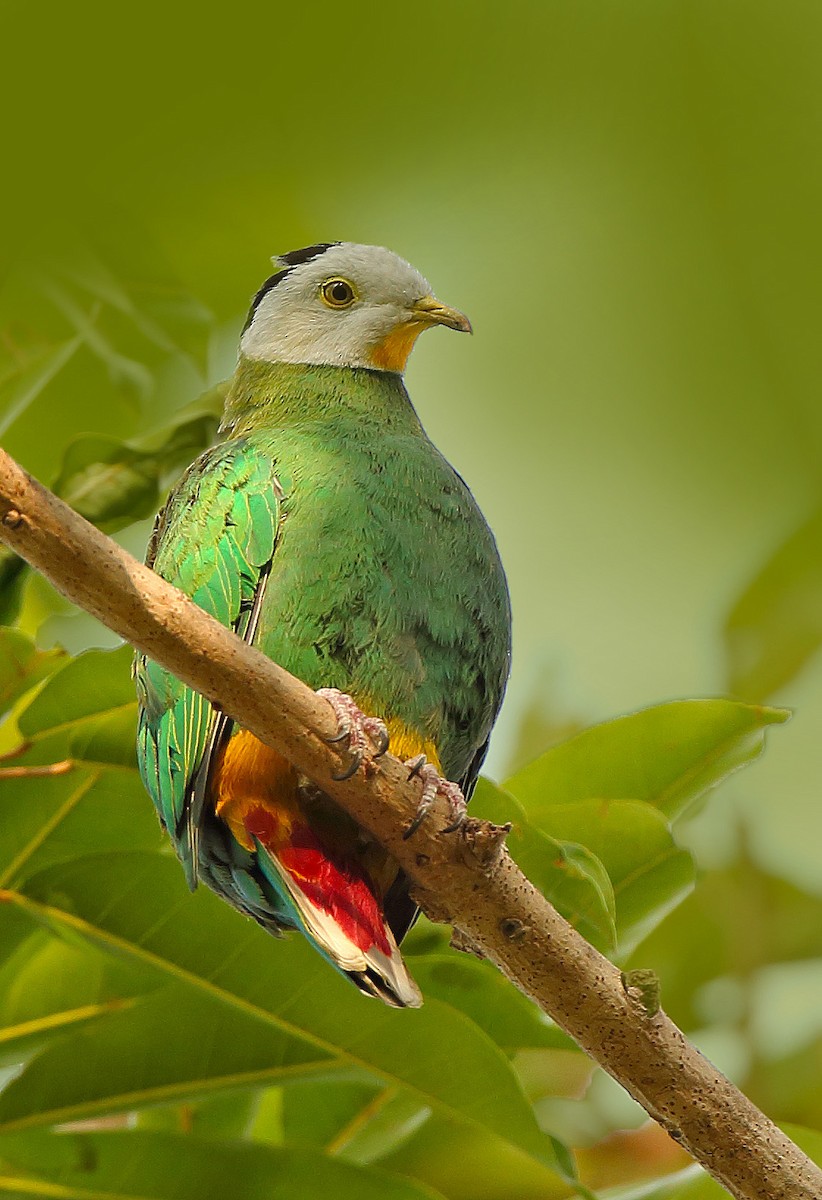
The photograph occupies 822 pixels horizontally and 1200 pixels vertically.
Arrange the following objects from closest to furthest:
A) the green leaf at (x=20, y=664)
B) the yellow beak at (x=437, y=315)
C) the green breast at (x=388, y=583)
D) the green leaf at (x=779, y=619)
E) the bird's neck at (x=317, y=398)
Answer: the green breast at (x=388, y=583)
the green leaf at (x=20, y=664)
the bird's neck at (x=317, y=398)
the yellow beak at (x=437, y=315)
the green leaf at (x=779, y=619)

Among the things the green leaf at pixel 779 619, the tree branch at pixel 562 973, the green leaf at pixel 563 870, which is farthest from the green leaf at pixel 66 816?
the green leaf at pixel 779 619

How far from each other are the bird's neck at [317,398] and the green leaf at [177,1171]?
1491 mm

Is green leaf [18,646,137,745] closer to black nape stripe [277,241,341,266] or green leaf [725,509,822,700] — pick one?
black nape stripe [277,241,341,266]

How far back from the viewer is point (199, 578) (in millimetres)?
2447

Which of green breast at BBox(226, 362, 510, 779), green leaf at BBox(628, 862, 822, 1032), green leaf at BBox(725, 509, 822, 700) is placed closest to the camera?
green breast at BBox(226, 362, 510, 779)

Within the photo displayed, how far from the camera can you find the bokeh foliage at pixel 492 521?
259cm

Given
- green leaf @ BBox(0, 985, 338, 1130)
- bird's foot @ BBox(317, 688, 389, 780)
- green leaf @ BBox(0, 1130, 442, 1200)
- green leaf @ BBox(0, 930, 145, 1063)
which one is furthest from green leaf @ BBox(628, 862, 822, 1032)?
bird's foot @ BBox(317, 688, 389, 780)

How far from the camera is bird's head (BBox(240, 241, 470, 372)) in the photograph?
3113 millimetres

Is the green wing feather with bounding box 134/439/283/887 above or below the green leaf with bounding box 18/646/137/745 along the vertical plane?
above

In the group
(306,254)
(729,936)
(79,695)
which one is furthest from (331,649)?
(729,936)

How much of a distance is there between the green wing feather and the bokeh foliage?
1.01ft

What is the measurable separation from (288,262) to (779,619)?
1.94 metres

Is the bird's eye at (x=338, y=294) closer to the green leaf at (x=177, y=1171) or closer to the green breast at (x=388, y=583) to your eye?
the green breast at (x=388, y=583)

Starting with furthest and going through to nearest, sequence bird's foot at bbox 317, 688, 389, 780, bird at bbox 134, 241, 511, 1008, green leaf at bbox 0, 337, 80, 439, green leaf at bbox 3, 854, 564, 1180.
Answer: green leaf at bbox 0, 337, 80, 439, green leaf at bbox 3, 854, 564, 1180, bird at bbox 134, 241, 511, 1008, bird's foot at bbox 317, 688, 389, 780
